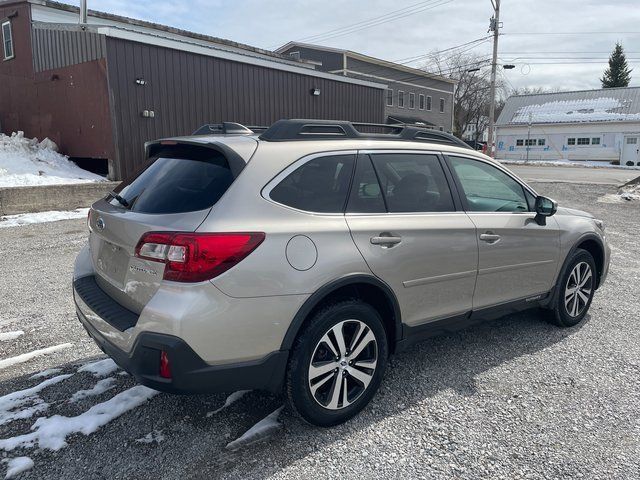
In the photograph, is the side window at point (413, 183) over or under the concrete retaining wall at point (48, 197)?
over

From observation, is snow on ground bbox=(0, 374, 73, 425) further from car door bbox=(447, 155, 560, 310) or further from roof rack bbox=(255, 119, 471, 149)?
car door bbox=(447, 155, 560, 310)

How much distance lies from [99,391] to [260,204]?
180 centimetres

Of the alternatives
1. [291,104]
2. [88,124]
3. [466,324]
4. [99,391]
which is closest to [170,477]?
[99,391]

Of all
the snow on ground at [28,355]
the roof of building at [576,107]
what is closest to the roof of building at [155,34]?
the snow on ground at [28,355]

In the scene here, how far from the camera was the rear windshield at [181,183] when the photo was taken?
2.72 m

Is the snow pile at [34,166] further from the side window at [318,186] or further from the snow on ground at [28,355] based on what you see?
the side window at [318,186]

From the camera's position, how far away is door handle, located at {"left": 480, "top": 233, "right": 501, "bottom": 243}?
3.70m

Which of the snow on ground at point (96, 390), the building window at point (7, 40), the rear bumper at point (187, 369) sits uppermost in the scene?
the building window at point (7, 40)

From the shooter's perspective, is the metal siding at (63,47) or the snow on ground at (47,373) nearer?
the snow on ground at (47,373)

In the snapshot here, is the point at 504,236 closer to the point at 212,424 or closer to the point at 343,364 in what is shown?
the point at 343,364

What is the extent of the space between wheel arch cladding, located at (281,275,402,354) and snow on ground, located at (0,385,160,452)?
1222mm

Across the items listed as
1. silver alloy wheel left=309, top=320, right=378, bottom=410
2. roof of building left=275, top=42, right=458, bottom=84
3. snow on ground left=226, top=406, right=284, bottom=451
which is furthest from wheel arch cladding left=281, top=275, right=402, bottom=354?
roof of building left=275, top=42, right=458, bottom=84

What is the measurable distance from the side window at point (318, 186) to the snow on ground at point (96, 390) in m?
1.83

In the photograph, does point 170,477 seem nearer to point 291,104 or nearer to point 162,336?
point 162,336
